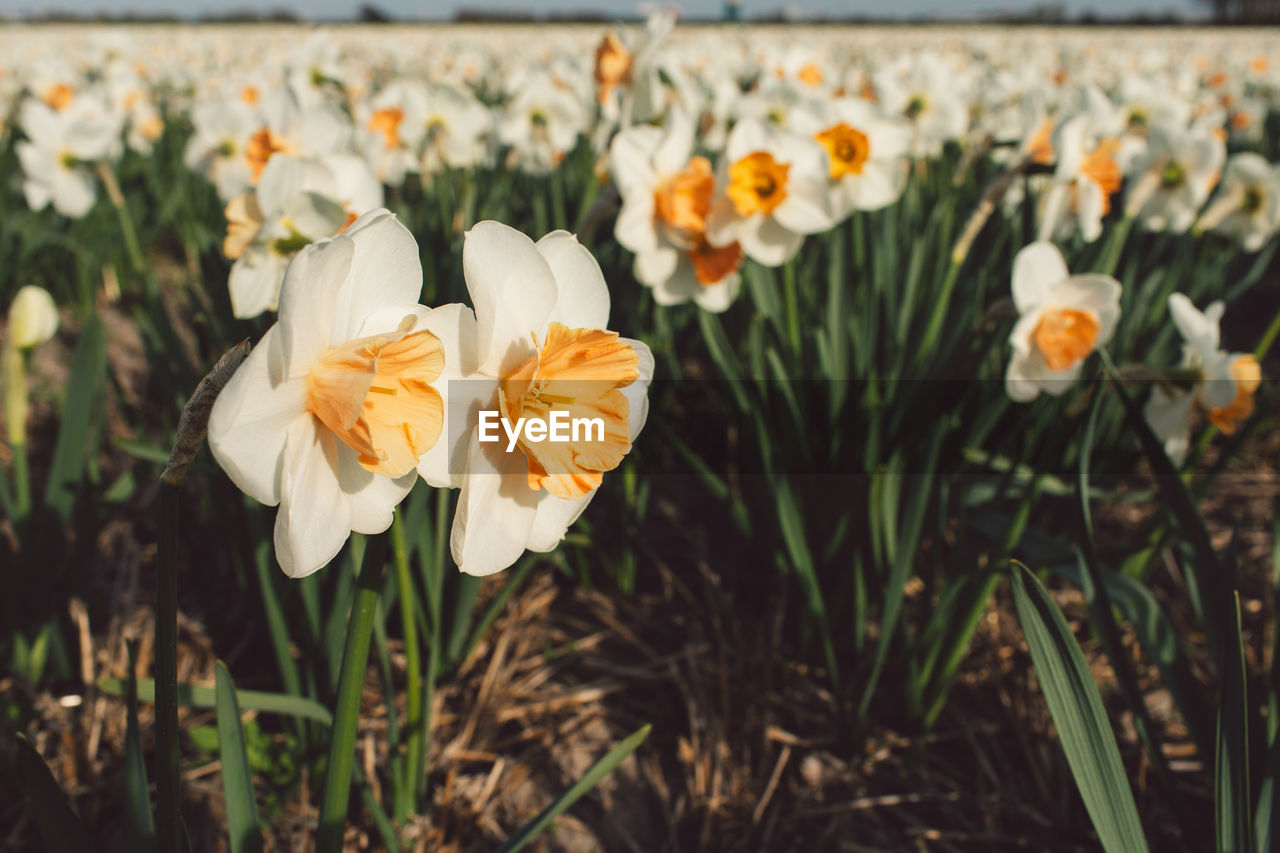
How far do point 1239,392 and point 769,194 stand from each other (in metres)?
1.00

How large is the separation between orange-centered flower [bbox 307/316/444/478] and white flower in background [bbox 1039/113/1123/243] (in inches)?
76.7

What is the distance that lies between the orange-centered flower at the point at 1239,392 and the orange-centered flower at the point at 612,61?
1.81m

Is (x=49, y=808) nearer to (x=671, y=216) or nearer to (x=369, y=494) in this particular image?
(x=369, y=494)

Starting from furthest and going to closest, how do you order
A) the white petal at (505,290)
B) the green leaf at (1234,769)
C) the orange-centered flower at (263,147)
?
the orange-centered flower at (263,147) → the green leaf at (1234,769) → the white petal at (505,290)

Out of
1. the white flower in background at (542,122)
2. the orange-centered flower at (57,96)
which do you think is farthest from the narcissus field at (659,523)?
the orange-centered flower at (57,96)

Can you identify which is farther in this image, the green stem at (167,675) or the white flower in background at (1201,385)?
the white flower in background at (1201,385)

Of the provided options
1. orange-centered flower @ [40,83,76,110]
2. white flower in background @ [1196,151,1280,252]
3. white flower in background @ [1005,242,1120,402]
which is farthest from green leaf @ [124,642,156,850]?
orange-centered flower @ [40,83,76,110]

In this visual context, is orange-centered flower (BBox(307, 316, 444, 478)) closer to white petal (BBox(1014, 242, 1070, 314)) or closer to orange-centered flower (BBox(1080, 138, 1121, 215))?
white petal (BBox(1014, 242, 1070, 314))

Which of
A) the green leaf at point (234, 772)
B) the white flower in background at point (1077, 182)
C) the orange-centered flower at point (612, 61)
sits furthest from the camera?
the orange-centered flower at point (612, 61)

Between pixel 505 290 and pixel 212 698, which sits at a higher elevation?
pixel 505 290

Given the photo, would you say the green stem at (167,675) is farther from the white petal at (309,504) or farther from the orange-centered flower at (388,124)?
the orange-centered flower at (388,124)

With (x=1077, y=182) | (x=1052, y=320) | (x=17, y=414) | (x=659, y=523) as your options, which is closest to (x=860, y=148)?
(x=1077, y=182)

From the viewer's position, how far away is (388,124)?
288 centimetres

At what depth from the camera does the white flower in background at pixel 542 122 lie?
3166 millimetres
